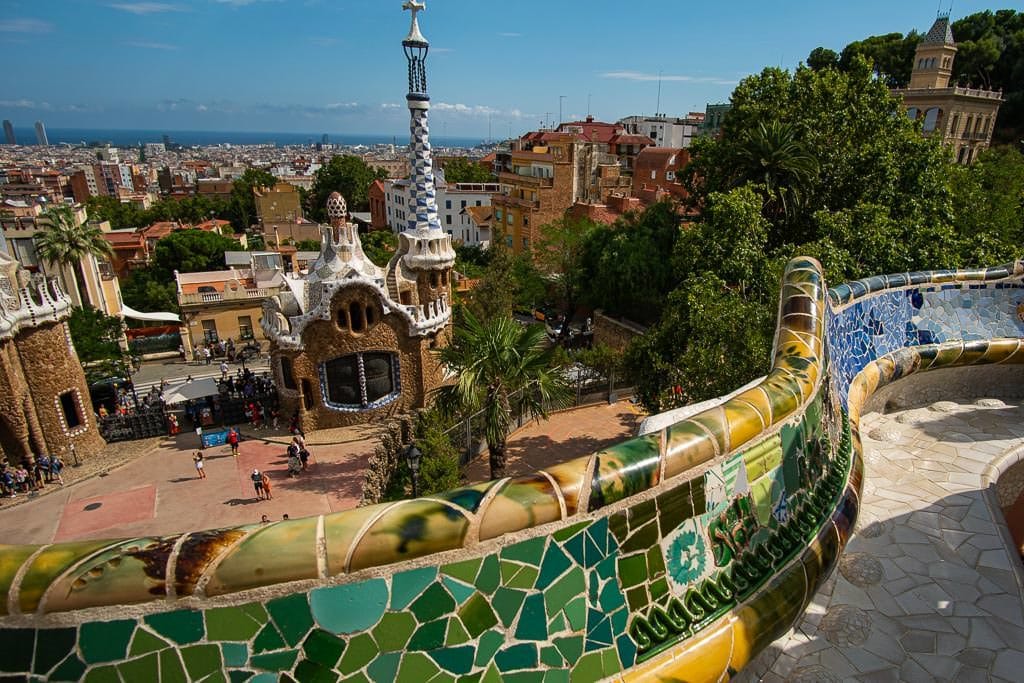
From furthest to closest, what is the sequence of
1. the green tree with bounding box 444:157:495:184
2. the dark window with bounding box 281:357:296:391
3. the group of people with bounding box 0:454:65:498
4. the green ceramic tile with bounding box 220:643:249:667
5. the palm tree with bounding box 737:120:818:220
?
the green tree with bounding box 444:157:495:184
the palm tree with bounding box 737:120:818:220
the dark window with bounding box 281:357:296:391
the group of people with bounding box 0:454:65:498
the green ceramic tile with bounding box 220:643:249:667

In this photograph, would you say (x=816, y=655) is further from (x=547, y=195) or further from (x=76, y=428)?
(x=547, y=195)

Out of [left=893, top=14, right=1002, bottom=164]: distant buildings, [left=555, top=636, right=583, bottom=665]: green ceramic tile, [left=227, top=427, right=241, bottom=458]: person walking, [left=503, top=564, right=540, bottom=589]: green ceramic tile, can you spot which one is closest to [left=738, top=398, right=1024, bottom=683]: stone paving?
[left=555, top=636, right=583, bottom=665]: green ceramic tile

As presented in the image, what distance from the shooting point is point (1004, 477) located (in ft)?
24.1

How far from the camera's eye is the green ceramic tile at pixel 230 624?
8.19 ft

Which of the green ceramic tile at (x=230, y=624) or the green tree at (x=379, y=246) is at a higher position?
the green ceramic tile at (x=230, y=624)

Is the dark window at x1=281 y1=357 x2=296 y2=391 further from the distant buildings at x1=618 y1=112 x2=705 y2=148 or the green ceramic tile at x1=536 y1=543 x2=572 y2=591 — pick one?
the distant buildings at x1=618 y1=112 x2=705 y2=148

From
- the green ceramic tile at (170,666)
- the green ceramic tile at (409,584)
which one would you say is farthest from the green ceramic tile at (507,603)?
the green ceramic tile at (170,666)

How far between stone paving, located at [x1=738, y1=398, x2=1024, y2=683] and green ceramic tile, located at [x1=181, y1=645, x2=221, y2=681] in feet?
11.9

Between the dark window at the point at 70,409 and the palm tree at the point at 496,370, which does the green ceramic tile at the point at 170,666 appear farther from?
the dark window at the point at 70,409

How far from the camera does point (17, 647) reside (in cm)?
243

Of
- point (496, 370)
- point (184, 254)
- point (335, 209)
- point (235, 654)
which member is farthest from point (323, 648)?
point (184, 254)

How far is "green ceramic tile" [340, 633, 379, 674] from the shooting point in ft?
8.61

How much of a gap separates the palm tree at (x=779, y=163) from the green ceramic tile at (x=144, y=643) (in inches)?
784

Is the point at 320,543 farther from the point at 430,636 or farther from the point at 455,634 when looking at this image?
the point at 455,634
